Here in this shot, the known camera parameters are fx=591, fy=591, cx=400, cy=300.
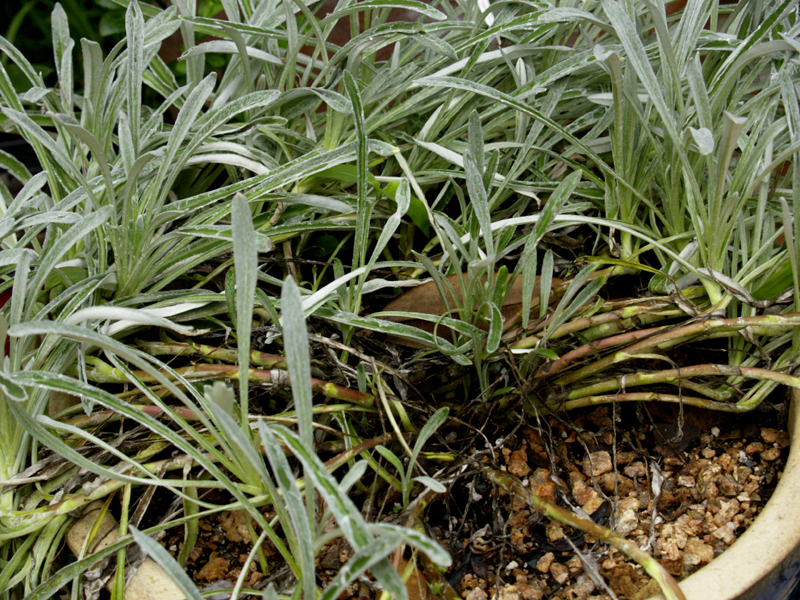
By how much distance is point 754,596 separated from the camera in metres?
0.33

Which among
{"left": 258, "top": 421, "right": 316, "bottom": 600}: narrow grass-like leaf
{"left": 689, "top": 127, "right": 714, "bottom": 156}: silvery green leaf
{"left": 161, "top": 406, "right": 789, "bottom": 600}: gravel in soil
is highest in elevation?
{"left": 689, "top": 127, "right": 714, "bottom": 156}: silvery green leaf

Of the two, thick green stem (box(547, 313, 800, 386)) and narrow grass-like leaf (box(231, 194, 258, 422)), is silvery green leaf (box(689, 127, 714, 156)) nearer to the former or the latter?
thick green stem (box(547, 313, 800, 386))

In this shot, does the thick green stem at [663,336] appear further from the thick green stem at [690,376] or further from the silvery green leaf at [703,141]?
Answer: the silvery green leaf at [703,141]

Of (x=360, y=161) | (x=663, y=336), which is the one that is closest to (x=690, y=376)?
(x=663, y=336)

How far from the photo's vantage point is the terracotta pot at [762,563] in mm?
320

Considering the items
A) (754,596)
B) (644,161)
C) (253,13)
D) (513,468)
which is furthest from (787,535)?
(253,13)

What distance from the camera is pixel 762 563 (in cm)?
33

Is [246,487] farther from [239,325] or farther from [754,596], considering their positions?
[754,596]

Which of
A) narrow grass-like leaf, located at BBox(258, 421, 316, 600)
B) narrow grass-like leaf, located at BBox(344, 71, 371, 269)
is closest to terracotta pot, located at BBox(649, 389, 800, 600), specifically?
narrow grass-like leaf, located at BBox(258, 421, 316, 600)

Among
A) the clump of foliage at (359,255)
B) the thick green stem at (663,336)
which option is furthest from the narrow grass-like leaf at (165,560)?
the thick green stem at (663,336)

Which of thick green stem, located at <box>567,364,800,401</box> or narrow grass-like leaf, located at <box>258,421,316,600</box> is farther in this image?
thick green stem, located at <box>567,364,800,401</box>

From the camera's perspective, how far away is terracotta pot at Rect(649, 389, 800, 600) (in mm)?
320

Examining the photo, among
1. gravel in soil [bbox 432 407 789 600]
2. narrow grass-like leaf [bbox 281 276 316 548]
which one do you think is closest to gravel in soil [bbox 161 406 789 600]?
gravel in soil [bbox 432 407 789 600]

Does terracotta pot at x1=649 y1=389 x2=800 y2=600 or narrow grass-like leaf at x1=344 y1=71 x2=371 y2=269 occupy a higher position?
narrow grass-like leaf at x1=344 y1=71 x2=371 y2=269
